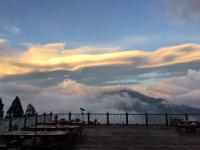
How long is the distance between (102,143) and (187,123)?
457 inches

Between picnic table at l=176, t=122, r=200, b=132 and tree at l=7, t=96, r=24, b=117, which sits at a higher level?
tree at l=7, t=96, r=24, b=117

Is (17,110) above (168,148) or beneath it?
above

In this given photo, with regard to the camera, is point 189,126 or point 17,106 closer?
point 189,126

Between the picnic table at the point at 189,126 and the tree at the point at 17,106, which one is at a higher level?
the tree at the point at 17,106

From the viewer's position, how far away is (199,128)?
96.5ft

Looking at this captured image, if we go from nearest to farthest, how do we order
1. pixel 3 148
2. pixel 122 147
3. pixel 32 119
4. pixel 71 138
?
pixel 3 148 → pixel 122 147 → pixel 71 138 → pixel 32 119

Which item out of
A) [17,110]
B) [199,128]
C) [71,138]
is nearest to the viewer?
[71,138]

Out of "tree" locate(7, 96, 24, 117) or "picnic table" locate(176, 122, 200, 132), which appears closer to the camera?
"picnic table" locate(176, 122, 200, 132)

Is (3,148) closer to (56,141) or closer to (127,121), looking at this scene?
(56,141)

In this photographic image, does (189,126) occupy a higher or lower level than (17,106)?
lower

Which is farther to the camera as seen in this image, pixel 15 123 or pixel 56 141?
pixel 15 123

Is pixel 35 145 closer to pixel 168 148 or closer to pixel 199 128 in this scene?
pixel 168 148

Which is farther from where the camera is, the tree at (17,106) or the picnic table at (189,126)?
the tree at (17,106)

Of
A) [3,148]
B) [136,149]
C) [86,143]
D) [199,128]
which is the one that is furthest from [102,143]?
[199,128]
